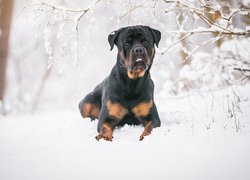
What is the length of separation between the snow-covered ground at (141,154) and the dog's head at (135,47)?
0.84 metres

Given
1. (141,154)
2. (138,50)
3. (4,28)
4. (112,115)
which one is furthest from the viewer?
(4,28)

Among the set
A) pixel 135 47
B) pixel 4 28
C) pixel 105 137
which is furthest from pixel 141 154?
pixel 4 28

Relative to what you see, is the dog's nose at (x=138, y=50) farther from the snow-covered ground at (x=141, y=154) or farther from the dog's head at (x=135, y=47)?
the snow-covered ground at (x=141, y=154)

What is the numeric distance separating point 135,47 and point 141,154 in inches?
65.1

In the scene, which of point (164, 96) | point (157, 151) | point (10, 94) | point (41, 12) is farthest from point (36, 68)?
point (157, 151)

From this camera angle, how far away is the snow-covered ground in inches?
110

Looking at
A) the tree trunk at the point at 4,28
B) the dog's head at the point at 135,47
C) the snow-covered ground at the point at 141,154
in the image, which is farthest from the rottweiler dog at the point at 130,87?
the tree trunk at the point at 4,28

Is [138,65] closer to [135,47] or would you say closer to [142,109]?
[135,47]

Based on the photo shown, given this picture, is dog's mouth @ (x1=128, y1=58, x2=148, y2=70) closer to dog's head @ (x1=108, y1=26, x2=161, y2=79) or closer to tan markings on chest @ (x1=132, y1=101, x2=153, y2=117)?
dog's head @ (x1=108, y1=26, x2=161, y2=79)

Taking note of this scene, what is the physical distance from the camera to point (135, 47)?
14.5 ft

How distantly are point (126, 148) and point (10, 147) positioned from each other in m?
1.44

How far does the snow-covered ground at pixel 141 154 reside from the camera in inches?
110

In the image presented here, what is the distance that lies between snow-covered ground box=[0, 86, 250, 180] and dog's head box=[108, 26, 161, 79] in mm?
837

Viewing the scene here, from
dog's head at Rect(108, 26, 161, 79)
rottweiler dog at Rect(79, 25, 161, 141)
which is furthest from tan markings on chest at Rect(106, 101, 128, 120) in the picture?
dog's head at Rect(108, 26, 161, 79)
